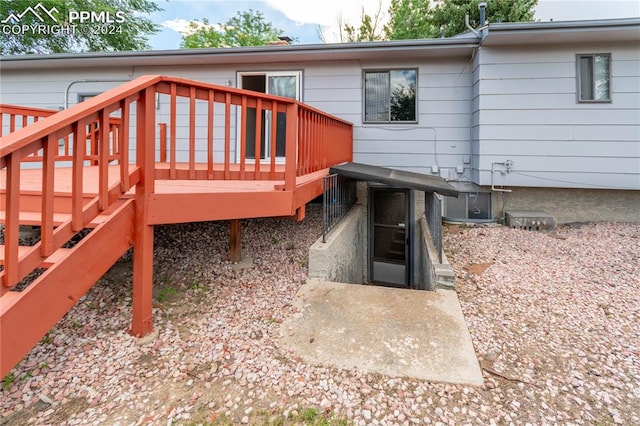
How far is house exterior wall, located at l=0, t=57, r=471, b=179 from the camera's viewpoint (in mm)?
6367

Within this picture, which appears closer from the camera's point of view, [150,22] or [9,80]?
[9,80]

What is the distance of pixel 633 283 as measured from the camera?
353 centimetres

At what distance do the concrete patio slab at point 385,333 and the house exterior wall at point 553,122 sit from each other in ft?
13.3

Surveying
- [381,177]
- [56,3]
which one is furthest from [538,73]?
[56,3]

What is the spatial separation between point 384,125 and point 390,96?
23.5 inches

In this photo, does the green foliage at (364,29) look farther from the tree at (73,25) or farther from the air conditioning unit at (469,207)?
the air conditioning unit at (469,207)

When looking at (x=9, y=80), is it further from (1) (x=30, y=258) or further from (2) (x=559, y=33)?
(2) (x=559, y=33)

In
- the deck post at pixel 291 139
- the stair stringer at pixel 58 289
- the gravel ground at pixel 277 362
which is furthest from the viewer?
the deck post at pixel 291 139

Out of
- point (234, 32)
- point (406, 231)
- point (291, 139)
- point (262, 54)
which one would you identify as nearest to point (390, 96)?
point (262, 54)

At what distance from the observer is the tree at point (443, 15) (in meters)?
14.4

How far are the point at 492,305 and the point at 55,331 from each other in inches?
145

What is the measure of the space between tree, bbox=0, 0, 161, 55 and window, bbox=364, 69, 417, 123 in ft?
37.9

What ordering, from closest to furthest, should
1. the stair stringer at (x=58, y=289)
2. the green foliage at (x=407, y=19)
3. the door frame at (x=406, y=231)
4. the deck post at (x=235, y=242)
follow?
the stair stringer at (x=58, y=289) < the deck post at (x=235, y=242) < the door frame at (x=406, y=231) < the green foliage at (x=407, y=19)

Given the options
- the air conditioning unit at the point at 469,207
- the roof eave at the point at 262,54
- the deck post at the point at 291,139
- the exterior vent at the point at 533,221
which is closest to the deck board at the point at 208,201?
the deck post at the point at 291,139
